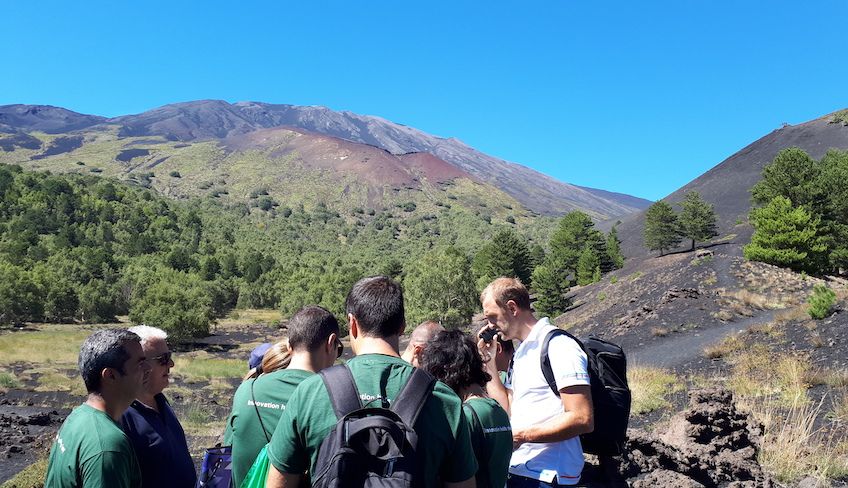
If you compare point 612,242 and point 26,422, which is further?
point 612,242

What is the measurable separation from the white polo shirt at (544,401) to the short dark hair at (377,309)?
0.84 meters

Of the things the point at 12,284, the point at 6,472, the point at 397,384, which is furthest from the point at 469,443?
the point at 12,284

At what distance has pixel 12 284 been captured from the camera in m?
44.4

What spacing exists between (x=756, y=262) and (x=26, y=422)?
26536 mm

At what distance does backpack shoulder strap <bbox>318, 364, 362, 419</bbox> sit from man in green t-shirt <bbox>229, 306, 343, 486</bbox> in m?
0.73

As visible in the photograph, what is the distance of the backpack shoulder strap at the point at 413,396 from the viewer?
5.21 ft

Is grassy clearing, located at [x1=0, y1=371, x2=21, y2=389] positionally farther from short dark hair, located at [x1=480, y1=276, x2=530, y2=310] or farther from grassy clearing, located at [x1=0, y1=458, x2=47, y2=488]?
short dark hair, located at [x1=480, y1=276, x2=530, y2=310]

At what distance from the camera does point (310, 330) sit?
2.50 m

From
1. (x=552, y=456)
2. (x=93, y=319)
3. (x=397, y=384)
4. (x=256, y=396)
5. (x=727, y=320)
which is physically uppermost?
(x=397, y=384)

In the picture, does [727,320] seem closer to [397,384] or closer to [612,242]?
[397,384]

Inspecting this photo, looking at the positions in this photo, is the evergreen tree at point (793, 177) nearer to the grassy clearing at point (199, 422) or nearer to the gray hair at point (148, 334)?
the grassy clearing at point (199, 422)

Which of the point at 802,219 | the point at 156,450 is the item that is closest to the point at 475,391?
the point at 156,450

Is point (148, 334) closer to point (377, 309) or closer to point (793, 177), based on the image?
point (377, 309)

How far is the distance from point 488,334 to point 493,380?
0.76 ft
